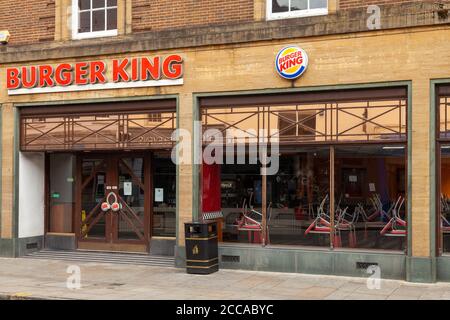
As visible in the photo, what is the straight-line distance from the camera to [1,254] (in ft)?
49.9

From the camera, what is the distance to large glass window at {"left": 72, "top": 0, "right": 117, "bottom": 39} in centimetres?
1462

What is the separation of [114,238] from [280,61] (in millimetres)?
6038

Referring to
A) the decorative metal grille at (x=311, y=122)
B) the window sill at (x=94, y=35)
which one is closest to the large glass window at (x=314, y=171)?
the decorative metal grille at (x=311, y=122)

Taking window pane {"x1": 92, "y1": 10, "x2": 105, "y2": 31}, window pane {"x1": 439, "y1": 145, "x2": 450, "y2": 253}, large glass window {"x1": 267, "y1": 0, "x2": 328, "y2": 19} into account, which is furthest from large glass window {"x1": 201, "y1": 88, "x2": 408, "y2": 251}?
window pane {"x1": 92, "y1": 10, "x2": 105, "y2": 31}

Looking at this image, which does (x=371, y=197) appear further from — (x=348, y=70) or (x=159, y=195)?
(x=159, y=195)

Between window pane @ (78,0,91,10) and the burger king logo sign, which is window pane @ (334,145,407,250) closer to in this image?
the burger king logo sign

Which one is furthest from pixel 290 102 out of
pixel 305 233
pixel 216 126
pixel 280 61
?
pixel 305 233

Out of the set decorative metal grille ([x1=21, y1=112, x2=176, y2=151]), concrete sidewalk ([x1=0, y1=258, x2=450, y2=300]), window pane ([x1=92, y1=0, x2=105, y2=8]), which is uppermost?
window pane ([x1=92, y1=0, x2=105, y2=8])

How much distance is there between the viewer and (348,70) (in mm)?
12070

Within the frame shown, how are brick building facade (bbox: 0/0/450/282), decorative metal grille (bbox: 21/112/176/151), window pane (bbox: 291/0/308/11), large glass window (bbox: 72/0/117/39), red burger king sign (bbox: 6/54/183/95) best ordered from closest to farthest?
brick building facade (bbox: 0/0/450/282) < window pane (bbox: 291/0/308/11) < red burger king sign (bbox: 6/54/183/95) < decorative metal grille (bbox: 21/112/176/151) < large glass window (bbox: 72/0/117/39)

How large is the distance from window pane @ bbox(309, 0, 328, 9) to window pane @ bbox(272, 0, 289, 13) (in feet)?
1.68

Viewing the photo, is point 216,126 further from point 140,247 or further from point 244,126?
point 140,247

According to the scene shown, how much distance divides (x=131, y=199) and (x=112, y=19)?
4.28 metres

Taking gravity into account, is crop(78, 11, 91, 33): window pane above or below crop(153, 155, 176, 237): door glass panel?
above
